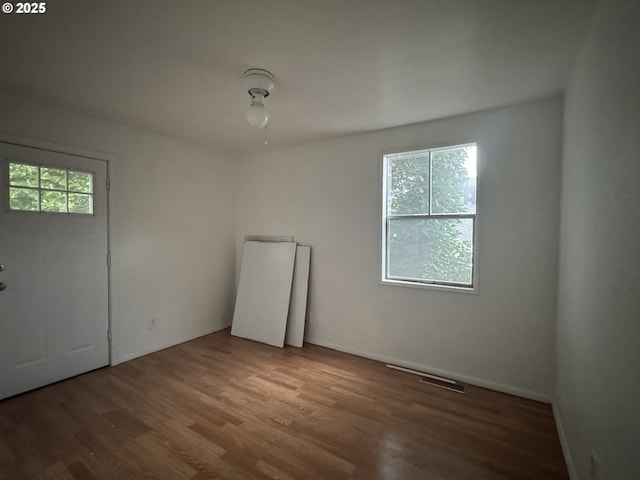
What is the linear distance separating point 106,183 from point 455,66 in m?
3.37

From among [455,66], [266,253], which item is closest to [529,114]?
[455,66]

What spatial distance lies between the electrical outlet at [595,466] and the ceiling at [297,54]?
2.11 m

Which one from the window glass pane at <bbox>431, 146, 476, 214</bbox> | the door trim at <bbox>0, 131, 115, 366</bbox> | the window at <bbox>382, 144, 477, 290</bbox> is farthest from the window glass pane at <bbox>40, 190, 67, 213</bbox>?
the window glass pane at <bbox>431, 146, 476, 214</bbox>

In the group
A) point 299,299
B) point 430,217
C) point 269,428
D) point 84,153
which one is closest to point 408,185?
point 430,217

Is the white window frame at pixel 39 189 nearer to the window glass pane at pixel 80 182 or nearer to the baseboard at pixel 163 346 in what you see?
the window glass pane at pixel 80 182

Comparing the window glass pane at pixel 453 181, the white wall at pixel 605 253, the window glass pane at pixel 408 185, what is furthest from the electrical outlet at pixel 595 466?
the window glass pane at pixel 408 185

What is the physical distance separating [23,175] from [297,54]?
8.51 feet

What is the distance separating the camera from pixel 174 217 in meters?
3.60

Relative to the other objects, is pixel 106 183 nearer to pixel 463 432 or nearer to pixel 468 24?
pixel 468 24

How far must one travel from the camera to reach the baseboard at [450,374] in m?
2.45

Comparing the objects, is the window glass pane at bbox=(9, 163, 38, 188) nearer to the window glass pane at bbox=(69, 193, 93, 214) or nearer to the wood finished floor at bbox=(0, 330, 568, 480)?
the window glass pane at bbox=(69, 193, 93, 214)

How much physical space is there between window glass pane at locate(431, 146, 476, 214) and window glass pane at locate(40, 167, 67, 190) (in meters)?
3.60

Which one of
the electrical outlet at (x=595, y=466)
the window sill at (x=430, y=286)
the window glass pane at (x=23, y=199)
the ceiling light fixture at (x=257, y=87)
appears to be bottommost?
the electrical outlet at (x=595, y=466)

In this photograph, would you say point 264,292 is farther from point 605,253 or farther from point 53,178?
point 605,253
